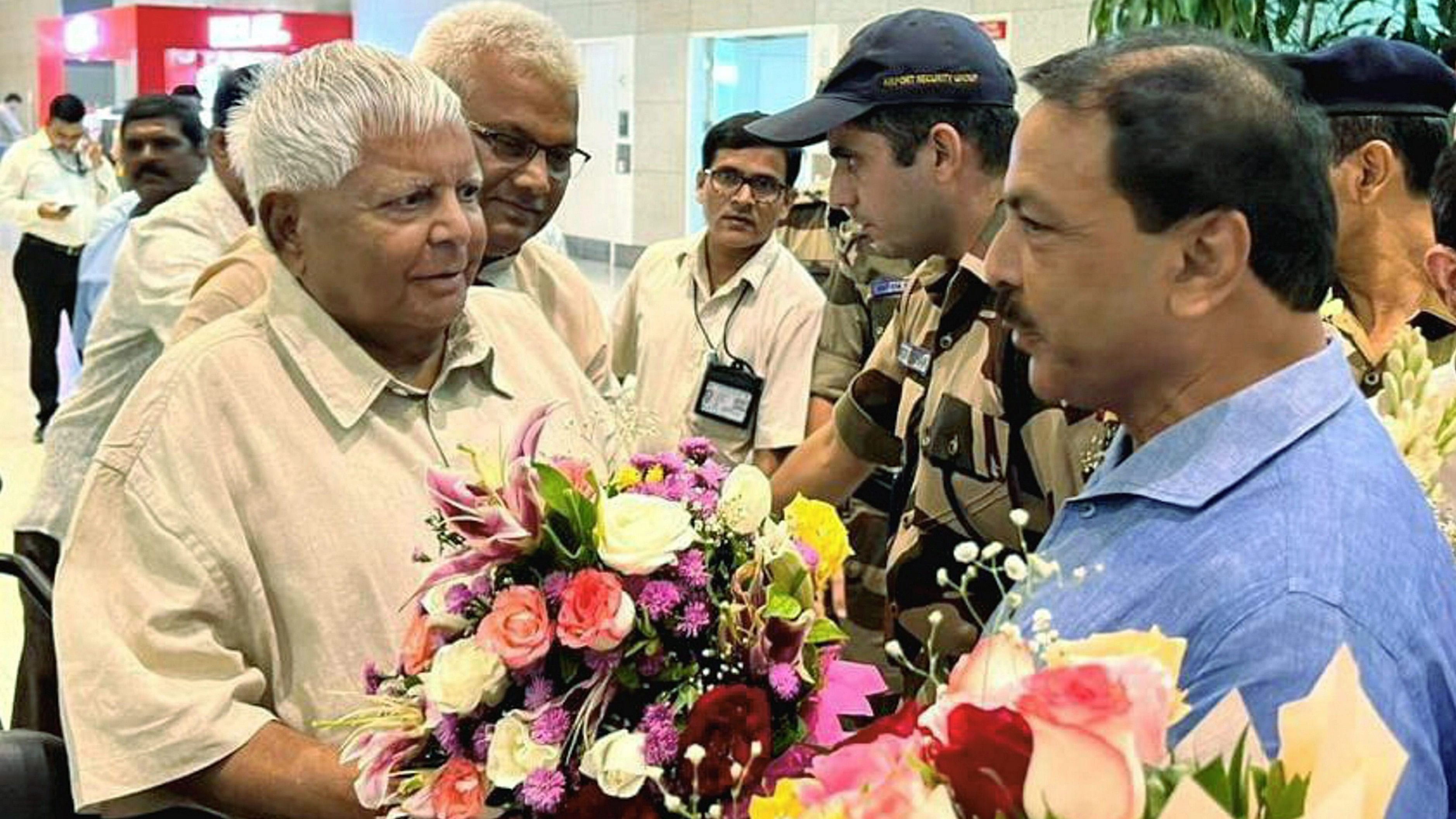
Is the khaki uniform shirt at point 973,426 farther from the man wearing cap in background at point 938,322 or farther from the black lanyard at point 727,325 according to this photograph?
the black lanyard at point 727,325

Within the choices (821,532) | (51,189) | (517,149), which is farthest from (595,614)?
(51,189)

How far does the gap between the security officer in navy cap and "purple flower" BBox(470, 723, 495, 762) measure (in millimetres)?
1534

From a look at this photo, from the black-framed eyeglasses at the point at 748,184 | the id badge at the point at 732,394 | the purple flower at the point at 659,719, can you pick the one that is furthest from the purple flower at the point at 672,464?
the black-framed eyeglasses at the point at 748,184

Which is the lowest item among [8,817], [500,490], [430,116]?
[8,817]

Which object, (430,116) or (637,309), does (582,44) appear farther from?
(430,116)

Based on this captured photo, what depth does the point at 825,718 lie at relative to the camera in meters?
1.34

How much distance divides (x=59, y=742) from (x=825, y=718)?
1059mm

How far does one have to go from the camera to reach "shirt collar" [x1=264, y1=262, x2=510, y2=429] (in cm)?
166

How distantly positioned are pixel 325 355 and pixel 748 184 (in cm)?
210

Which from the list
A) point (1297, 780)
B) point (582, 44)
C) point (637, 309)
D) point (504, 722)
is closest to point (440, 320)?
point (504, 722)

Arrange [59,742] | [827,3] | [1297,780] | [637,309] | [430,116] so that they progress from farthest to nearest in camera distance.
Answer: [827,3]
[637,309]
[59,742]
[430,116]
[1297,780]

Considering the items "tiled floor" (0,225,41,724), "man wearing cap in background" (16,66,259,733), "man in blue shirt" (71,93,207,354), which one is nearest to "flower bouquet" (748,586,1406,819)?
"man wearing cap in background" (16,66,259,733)

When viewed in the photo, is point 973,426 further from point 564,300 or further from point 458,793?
point 458,793

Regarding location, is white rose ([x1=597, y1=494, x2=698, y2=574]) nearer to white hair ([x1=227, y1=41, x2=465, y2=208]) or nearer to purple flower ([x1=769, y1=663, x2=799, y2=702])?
purple flower ([x1=769, y1=663, x2=799, y2=702])
